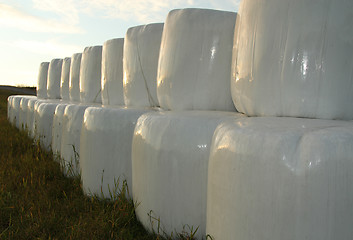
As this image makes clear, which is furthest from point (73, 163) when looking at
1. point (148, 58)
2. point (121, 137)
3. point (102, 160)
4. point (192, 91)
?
point (192, 91)

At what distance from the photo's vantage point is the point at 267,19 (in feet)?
3.08

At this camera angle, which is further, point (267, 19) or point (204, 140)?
point (204, 140)

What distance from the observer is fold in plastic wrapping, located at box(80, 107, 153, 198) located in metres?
1.54

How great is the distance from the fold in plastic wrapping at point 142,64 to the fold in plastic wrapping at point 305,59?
77 centimetres

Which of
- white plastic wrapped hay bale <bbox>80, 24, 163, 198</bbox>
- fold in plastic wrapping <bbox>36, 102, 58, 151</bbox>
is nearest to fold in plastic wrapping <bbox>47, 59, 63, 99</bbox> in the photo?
fold in plastic wrapping <bbox>36, 102, 58, 151</bbox>

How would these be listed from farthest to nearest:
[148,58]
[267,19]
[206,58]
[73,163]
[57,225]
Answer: [73,163], [148,58], [57,225], [206,58], [267,19]

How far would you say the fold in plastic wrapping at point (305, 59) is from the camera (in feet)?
2.86

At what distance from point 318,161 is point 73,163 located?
5.41 ft

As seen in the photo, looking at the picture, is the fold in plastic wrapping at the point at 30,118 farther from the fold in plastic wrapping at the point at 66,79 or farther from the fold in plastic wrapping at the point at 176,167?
the fold in plastic wrapping at the point at 176,167

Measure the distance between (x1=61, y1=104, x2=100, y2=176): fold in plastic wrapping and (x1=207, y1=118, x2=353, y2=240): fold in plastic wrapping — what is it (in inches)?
53.2

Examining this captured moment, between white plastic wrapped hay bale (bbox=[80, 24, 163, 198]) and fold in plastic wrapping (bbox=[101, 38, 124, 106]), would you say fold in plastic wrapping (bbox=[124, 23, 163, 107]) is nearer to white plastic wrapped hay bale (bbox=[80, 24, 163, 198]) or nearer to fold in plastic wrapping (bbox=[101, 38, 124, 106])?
white plastic wrapped hay bale (bbox=[80, 24, 163, 198])

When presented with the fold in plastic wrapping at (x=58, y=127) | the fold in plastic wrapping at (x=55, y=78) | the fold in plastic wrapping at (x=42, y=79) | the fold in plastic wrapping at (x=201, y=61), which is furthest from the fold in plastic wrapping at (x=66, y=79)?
the fold in plastic wrapping at (x=201, y=61)

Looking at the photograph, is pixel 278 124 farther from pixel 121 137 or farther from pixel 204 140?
pixel 121 137

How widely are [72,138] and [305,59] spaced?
1.53 meters
